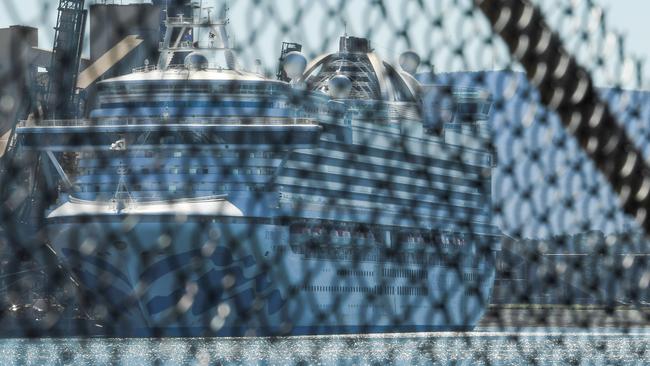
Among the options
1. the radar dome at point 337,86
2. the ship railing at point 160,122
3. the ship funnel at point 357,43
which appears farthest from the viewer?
the radar dome at point 337,86

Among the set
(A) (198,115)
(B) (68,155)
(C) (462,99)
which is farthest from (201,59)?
(B) (68,155)

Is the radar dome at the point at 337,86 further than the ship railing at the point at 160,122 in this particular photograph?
Yes

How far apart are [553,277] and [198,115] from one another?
74.3 inches

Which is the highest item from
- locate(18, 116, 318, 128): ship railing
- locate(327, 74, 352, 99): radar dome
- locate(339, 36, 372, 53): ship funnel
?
locate(339, 36, 372, 53): ship funnel

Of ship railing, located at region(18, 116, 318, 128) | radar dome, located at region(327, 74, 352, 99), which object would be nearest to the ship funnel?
→ ship railing, located at region(18, 116, 318, 128)

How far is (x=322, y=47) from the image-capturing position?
329cm

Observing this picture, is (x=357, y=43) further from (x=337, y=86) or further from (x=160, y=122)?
(x=337, y=86)

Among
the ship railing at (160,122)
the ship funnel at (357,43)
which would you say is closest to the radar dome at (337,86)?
the ship railing at (160,122)

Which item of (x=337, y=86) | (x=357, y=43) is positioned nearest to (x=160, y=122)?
(x=357, y=43)

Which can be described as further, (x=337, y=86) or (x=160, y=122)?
(x=337, y=86)

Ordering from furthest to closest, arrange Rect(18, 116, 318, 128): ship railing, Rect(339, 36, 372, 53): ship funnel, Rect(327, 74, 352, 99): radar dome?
Rect(327, 74, 352, 99): radar dome, Rect(339, 36, 372, 53): ship funnel, Rect(18, 116, 318, 128): ship railing

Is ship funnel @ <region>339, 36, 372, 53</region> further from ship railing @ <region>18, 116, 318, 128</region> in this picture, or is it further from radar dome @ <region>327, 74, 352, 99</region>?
radar dome @ <region>327, 74, 352, 99</region>

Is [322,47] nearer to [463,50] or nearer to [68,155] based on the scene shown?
[463,50]

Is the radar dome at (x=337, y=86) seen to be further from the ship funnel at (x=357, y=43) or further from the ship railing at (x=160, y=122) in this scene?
the ship funnel at (x=357, y=43)
